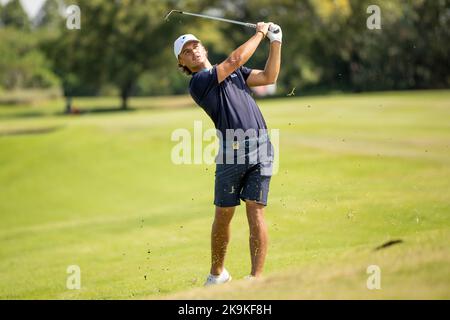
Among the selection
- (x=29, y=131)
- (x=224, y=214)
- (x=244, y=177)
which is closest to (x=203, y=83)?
(x=244, y=177)

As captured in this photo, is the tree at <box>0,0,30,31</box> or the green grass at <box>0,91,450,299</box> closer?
the green grass at <box>0,91,450,299</box>

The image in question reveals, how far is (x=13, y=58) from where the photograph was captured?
315ft

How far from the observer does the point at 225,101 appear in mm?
6539

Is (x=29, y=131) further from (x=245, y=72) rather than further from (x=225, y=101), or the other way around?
(x=225, y=101)

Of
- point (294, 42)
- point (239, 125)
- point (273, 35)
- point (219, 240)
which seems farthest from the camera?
point (294, 42)

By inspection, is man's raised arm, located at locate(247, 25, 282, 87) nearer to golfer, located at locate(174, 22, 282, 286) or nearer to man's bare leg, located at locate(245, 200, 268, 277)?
golfer, located at locate(174, 22, 282, 286)

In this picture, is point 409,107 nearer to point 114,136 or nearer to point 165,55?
point 114,136

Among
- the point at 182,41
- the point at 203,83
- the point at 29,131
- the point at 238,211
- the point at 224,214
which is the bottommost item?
the point at 29,131

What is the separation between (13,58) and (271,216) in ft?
295

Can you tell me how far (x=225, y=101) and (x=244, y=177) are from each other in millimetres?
748

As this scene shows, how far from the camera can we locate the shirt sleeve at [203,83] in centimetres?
649

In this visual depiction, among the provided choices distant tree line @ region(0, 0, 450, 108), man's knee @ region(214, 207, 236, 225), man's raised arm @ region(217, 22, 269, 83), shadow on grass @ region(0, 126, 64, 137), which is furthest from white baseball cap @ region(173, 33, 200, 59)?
distant tree line @ region(0, 0, 450, 108)

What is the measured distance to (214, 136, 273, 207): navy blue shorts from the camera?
21.6ft

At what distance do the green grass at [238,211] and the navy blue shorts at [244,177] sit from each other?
0.82 meters
